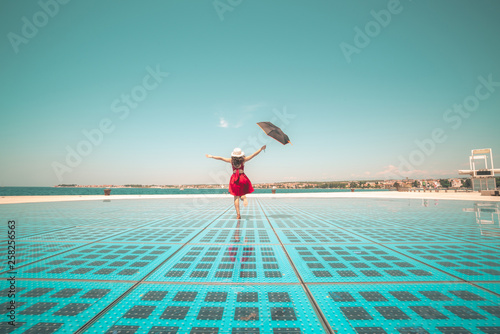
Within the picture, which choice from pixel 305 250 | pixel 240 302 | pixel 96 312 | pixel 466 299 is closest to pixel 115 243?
pixel 96 312

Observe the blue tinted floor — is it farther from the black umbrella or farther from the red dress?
the black umbrella

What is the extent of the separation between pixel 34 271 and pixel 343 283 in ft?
14.2

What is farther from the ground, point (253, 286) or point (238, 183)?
A: point (238, 183)

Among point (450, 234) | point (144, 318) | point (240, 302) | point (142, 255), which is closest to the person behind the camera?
point (144, 318)

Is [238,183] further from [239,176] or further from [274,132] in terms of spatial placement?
[274,132]

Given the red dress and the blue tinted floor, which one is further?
the red dress

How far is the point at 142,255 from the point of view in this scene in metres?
3.85

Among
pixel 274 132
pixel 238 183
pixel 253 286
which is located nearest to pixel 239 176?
pixel 238 183

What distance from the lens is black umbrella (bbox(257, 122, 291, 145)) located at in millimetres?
7623

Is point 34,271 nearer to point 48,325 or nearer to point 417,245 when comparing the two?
point 48,325

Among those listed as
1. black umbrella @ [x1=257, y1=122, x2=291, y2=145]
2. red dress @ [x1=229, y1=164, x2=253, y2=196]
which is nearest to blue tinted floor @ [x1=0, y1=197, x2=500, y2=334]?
red dress @ [x1=229, y1=164, x2=253, y2=196]

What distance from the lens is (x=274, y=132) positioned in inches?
306

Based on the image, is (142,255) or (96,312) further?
(142,255)

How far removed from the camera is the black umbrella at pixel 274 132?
7.62 meters
